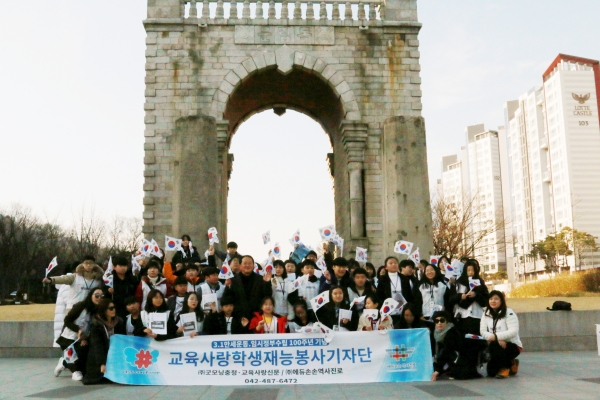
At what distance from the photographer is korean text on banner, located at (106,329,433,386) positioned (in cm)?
896

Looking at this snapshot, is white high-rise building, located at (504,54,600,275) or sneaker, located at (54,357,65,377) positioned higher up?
white high-rise building, located at (504,54,600,275)

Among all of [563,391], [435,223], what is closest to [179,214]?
[563,391]

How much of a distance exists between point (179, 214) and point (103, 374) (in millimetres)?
7762

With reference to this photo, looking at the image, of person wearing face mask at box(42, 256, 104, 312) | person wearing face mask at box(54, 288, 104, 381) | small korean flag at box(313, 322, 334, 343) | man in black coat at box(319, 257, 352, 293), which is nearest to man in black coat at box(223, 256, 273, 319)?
man in black coat at box(319, 257, 352, 293)

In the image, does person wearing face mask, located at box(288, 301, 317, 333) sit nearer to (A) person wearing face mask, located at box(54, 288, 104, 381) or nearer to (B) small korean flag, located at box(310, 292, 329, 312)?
(B) small korean flag, located at box(310, 292, 329, 312)

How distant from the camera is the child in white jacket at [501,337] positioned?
9250 mm

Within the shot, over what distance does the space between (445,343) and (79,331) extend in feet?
18.8

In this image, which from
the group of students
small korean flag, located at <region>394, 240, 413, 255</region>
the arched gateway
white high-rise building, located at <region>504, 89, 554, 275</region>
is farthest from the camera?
white high-rise building, located at <region>504, 89, 554, 275</region>

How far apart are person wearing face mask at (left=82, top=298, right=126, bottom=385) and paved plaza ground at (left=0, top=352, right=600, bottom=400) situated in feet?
0.85

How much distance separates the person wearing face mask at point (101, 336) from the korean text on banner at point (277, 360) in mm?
178

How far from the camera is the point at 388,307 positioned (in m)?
9.45

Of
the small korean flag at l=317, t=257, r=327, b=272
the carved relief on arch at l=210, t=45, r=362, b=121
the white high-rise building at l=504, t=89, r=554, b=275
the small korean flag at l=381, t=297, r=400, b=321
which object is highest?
the white high-rise building at l=504, t=89, r=554, b=275

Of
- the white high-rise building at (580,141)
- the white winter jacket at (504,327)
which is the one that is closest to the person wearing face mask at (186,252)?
the white winter jacket at (504,327)

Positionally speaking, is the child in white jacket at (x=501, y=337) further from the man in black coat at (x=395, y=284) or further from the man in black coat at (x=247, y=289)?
the man in black coat at (x=247, y=289)
